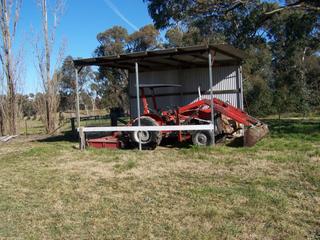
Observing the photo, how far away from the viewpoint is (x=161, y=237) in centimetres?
449

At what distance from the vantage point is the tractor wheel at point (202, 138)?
1099cm

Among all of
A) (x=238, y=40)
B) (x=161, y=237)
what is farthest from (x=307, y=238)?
(x=238, y=40)

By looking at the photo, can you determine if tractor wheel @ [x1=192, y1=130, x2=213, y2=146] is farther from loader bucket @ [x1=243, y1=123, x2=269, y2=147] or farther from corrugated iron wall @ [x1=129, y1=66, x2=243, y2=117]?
corrugated iron wall @ [x1=129, y1=66, x2=243, y2=117]

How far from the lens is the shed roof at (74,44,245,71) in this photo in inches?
443

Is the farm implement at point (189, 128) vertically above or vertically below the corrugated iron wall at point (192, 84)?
below

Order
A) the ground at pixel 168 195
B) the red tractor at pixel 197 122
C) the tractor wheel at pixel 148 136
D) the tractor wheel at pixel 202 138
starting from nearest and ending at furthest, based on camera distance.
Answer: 1. the ground at pixel 168 195
2. the tractor wheel at pixel 202 138
3. the red tractor at pixel 197 122
4. the tractor wheel at pixel 148 136

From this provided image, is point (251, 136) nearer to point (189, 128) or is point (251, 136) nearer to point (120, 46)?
point (189, 128)

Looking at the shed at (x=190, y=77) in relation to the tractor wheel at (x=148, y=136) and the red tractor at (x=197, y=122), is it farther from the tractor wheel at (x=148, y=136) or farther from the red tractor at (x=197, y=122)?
the tractor wheel at (x=148, y=136)

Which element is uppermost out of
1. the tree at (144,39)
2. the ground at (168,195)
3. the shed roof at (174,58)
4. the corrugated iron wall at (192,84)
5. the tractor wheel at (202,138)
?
the tree at (144,39)

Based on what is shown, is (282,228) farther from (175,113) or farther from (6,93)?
(6,93)

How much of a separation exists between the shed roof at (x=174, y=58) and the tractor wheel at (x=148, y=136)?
1.78m

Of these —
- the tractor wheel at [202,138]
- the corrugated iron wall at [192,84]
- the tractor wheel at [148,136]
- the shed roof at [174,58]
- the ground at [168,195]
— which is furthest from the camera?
the corrugated iron wall at [192,84]

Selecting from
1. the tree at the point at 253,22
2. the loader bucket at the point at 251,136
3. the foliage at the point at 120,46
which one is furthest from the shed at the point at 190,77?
the foliage at the point at 120,46

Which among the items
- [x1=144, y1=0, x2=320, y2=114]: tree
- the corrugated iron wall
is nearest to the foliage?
[x1=144, y1=0, x2=320, y2=114]: tree
